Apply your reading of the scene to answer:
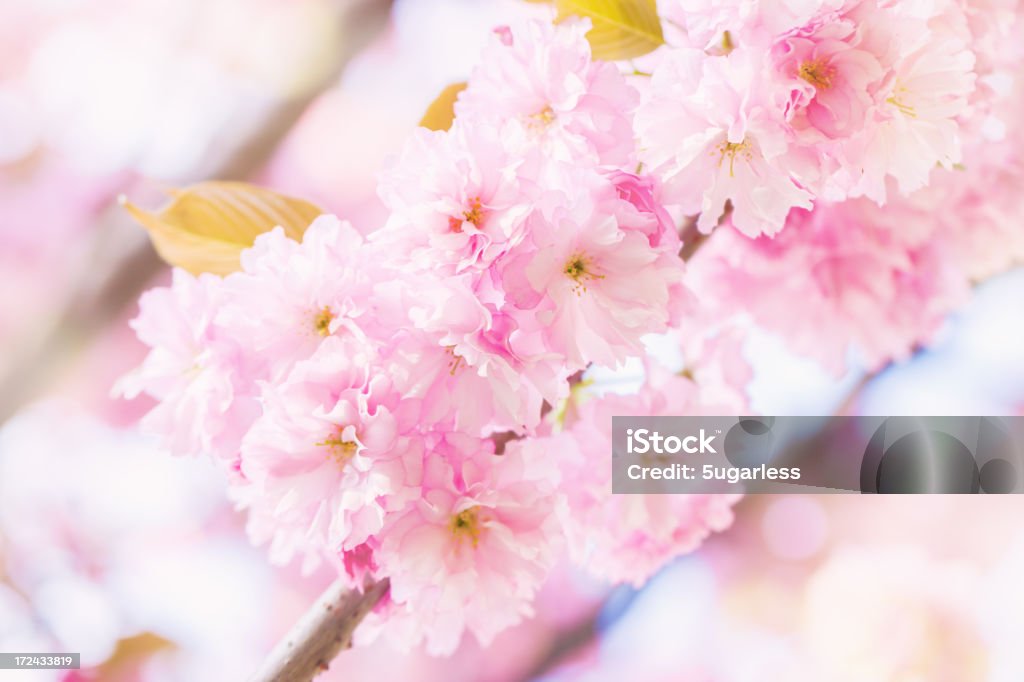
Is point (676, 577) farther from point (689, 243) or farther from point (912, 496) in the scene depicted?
point (689, 243)

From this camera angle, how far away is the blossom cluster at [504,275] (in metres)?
0.34

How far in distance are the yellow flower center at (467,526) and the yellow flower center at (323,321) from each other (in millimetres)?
108

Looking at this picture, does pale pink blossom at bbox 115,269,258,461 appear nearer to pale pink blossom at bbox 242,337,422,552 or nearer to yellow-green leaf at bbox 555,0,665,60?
pale pink blossom at bbox 242,337,422,552

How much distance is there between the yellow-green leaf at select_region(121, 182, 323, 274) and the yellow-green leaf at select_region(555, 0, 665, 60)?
0.19 metres

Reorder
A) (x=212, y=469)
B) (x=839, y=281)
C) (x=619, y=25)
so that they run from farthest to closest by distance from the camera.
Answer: (x=212, y=469) → (x=839, y=281) → (x=619, y=25)

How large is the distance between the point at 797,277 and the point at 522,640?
41 cm

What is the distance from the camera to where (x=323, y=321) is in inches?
14.9

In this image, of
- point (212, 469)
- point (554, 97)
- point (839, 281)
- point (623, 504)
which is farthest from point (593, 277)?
point (212, 469)

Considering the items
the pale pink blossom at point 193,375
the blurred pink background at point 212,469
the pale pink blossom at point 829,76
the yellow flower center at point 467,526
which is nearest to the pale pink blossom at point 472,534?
the yellow flower center at point 467,526

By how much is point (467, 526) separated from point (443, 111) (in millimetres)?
237

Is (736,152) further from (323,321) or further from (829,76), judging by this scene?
(323,321)

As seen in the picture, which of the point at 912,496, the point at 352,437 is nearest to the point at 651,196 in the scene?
the point at 352,437

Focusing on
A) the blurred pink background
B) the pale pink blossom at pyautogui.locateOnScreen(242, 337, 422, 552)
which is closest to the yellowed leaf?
the blurred pink background

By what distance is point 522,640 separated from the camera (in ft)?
2.44
